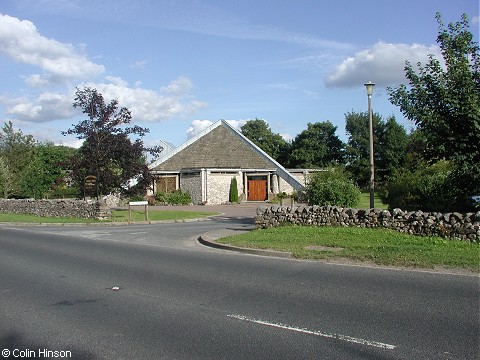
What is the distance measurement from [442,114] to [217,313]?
404 inches

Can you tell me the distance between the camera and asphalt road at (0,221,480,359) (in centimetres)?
530

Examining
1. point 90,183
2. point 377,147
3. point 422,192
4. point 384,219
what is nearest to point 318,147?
point 377,147

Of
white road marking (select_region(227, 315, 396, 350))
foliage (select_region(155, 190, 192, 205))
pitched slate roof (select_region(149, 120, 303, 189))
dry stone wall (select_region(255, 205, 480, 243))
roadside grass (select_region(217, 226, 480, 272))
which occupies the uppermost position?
pitched slate roof (select_region(149, 120, 303, 189))

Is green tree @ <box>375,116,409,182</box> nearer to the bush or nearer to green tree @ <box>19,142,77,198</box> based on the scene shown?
green tree @ <box>19,142,77,198</box>

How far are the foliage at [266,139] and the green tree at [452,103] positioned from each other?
50.2m

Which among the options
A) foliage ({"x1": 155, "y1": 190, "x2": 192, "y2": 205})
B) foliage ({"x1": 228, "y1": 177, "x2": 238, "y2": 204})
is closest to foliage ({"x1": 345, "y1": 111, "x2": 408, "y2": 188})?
foliage ({"x1": 228, "y1": 177, "x2": 238, "y2": 204})

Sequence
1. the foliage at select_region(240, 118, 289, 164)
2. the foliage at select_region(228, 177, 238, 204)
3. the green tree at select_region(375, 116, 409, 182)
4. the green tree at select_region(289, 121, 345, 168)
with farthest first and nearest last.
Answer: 1. the foliage at select_region(240, 118, 289, 164)
2. the green tree at select_region(289, 121, 345, 168)
3. the green tree at select_region(375, 116, 409, 182)
4. the foliage at select_region(228, 177, 238, 204)

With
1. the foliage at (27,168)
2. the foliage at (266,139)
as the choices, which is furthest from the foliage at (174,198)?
the foliage at (266,139)

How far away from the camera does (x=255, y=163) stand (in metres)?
41.3

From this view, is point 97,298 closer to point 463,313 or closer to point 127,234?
point 463,313

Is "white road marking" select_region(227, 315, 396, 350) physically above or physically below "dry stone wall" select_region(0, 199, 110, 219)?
below

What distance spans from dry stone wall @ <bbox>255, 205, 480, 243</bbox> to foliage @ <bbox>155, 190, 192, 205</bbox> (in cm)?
2066

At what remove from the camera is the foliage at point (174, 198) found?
123 feet

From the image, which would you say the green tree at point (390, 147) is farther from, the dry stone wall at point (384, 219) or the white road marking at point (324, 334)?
the white road marking at point (324, 334)
